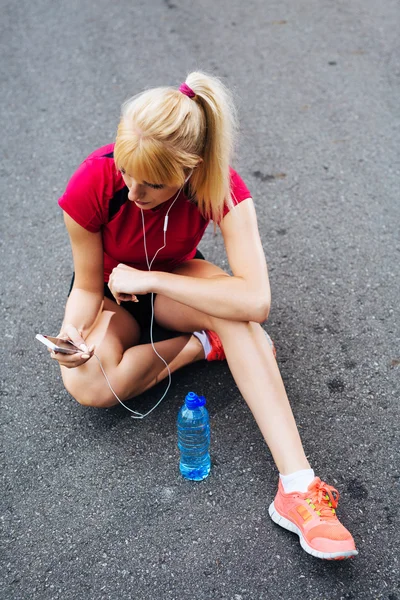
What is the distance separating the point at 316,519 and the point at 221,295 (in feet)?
2.84

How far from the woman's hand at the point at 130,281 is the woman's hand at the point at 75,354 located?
232 mm

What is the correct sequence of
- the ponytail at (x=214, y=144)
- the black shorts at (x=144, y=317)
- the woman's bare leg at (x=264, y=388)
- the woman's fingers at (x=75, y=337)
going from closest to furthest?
the ponytail at (x=214, y=144)
the woman's bare leg at (x=264, y=388)
the woman's fingers at (x=75, y=337)
the black shorts at (x=144, y=317)

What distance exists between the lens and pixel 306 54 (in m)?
5.45

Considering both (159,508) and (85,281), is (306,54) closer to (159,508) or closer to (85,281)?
(85,281)

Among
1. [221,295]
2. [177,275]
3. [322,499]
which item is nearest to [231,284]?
[221,295]

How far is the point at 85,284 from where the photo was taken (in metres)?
2.77

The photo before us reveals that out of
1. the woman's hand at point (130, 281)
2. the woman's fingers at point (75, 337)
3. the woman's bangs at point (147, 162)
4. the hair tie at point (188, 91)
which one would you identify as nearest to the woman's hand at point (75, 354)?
the woman's fingers at point (75, 337)

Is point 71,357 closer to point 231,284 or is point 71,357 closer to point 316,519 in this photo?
point 231,284

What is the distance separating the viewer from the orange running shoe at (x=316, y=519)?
2266 mm

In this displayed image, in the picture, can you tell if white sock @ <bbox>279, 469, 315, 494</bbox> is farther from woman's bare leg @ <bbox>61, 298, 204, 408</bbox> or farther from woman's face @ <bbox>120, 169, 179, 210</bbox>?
woman's face @ <bbox>120, 169, 179, 210</bbox>

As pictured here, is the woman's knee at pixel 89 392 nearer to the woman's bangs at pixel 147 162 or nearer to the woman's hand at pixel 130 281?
the woman's hand at pixel 130 281

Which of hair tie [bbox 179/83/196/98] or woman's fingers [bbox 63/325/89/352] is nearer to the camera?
hair tie [bbox 179/83/196/98]

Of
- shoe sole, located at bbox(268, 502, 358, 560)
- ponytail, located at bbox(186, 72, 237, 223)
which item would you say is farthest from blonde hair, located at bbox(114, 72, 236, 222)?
shoe sole, located at bbox(268, 502, 358, 560)

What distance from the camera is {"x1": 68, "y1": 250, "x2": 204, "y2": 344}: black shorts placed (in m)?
2.96
